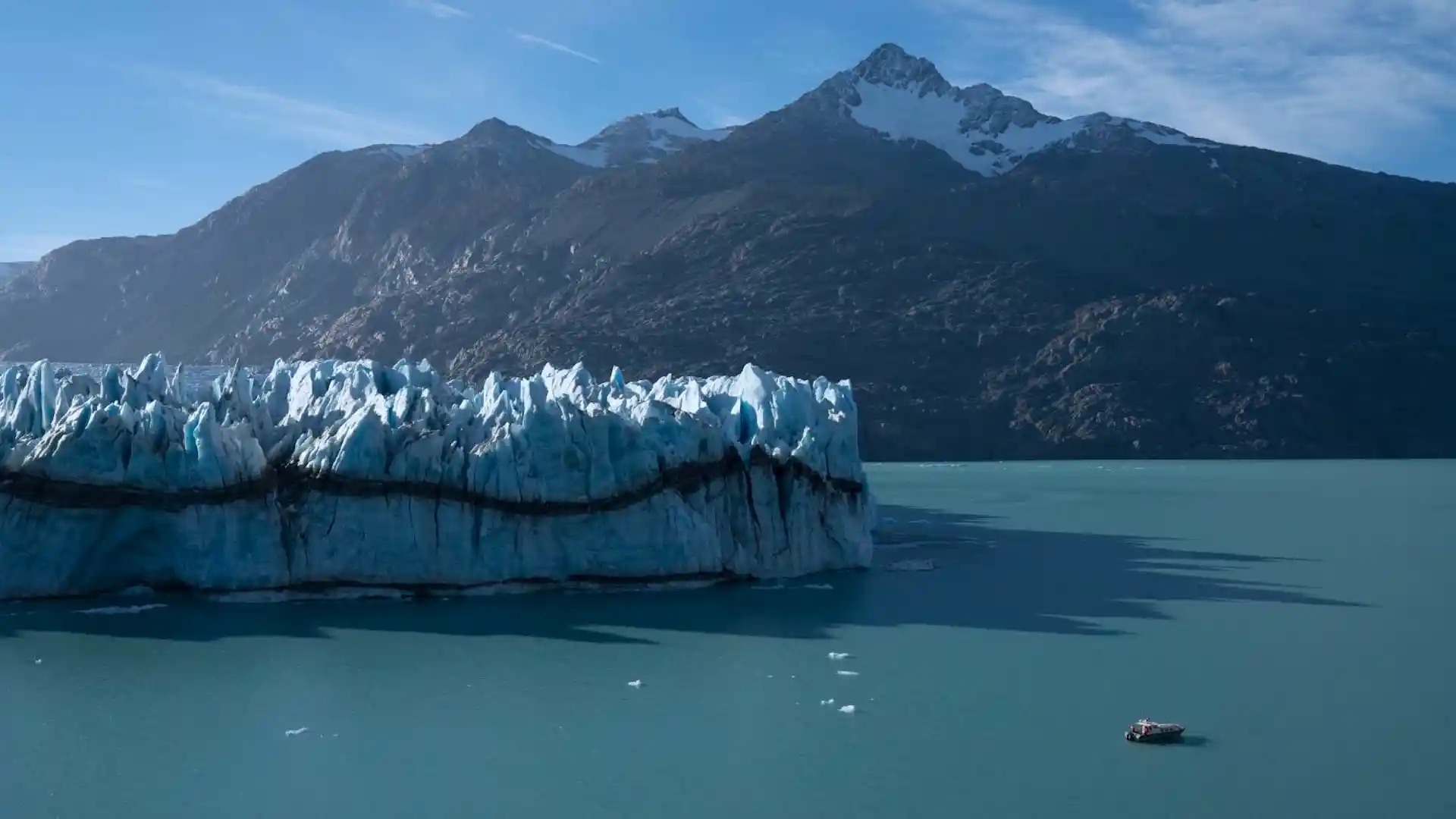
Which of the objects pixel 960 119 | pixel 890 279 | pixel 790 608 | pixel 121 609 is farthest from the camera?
pixel 960 119

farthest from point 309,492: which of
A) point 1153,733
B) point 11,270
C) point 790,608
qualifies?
point 11,270

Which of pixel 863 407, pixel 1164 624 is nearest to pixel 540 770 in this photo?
pixel 1164 624

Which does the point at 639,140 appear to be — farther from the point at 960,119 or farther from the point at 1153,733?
the point at 1153,733

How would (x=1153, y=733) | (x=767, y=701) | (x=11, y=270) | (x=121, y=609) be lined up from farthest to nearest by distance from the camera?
(x=11, y=270), (x=121, y=609), (x=767, y=701), (x=1153, y=733)

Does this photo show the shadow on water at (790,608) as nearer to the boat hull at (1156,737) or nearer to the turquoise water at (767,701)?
the turquoise water at (767,701)

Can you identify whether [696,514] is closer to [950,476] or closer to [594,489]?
[594,489]

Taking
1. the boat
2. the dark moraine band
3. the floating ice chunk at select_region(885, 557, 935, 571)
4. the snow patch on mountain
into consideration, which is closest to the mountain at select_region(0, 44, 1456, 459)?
the snow patch on mountain

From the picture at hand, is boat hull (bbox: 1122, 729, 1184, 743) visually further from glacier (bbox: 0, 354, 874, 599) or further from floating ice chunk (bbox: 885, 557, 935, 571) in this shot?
floating ice chunk (bbox: 885, 557, 935, 571)
